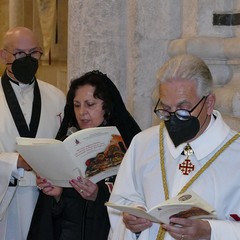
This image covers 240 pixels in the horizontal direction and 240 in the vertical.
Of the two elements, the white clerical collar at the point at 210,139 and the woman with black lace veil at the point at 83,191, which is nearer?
the white clerical collar at the point at 210,139

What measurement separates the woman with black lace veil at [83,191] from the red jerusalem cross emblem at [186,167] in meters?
0.65

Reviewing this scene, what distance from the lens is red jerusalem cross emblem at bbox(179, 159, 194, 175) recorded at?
2766 millimetres

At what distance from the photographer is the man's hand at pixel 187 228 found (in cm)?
246

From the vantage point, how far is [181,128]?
8.77ft

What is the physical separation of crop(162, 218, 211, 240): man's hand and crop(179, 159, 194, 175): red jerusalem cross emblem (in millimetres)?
288

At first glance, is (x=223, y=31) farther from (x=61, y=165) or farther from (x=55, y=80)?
(x=55, y=80)

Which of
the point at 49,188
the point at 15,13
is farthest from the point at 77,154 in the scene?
the point at 15,13

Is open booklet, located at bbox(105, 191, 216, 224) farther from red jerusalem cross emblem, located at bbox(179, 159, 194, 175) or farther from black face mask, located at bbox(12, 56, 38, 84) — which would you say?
black face mask, located at bbox(12, 56, 38, 84)

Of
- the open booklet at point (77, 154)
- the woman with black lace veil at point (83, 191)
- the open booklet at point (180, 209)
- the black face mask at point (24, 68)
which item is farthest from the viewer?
the black face mask at point (24, 68)

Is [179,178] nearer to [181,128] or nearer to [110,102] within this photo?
Result: [181,128]

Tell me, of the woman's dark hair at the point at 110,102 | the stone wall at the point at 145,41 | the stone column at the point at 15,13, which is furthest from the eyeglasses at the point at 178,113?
the stone column at the point at 15,13

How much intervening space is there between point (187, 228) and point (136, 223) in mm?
262

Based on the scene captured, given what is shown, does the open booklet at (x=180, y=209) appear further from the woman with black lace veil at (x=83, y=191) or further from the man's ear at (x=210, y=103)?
the woman with black lace veil at (x=83, y=191)

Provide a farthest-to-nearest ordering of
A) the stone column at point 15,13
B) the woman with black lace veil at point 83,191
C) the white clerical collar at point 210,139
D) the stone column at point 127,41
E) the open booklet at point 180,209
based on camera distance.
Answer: the stone column at point 15,13
the stone column at point 127,41
the woman with black lace veil at point 83,191
the white clerical collar at point 210,139
the open booklet at point 180,209
